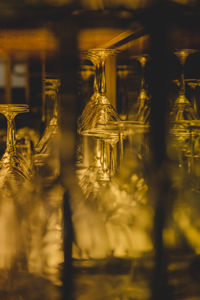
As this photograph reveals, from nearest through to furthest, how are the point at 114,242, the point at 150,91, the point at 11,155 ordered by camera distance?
the point at 150,91 → the point at 114,242 → the point at 11,155

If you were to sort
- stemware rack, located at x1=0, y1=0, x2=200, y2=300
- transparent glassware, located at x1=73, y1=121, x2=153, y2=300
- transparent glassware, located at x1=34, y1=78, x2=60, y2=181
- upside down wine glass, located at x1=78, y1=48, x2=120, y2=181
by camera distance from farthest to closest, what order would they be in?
1. transparent glassware, located at x1=34, y1=78, x2=60, y2=181
2. upside down wine glass, located at x1=78, y1=48, x2=120, y2=181
3. transparent glassware, located at x1=73, y1=121, x2=153, y2=300
4. stemware rack, located at x1=0, y1=0, x2=200, y2=300

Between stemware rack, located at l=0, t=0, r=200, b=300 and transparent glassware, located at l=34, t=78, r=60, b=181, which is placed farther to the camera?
transparent glassware, located at l=34, t=78, r=60, b=181

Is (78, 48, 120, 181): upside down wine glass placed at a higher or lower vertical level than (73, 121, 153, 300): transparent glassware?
higher

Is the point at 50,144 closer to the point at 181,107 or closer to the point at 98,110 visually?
the point at 98,110

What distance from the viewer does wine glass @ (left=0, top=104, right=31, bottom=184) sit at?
3.93 feet

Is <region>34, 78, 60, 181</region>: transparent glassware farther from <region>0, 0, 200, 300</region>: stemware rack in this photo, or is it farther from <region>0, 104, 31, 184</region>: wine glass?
<region>0, 0, 200, 300</region>: stemware rack

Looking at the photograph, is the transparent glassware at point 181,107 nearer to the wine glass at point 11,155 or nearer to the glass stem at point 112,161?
the glass stem at point 112,161

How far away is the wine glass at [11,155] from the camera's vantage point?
3.93ft

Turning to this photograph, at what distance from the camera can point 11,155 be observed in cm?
127

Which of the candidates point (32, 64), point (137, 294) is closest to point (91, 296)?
point (137, 294)

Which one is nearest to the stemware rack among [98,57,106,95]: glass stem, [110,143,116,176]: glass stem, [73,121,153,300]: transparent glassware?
[73,121,153,300]: transparent glassware

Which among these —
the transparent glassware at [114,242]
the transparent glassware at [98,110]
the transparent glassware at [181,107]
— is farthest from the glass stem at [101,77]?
the transparent glassware at [181,107]

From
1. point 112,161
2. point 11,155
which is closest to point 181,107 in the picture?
point 112,161

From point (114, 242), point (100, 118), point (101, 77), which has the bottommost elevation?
point (114, 242)
